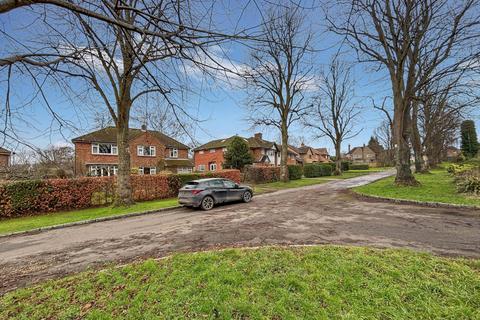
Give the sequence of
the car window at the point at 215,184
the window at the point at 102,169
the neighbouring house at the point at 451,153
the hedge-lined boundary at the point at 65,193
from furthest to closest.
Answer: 1. the neighbouring house at the point at 451,153
2. the window at the point at 102,169
3. the car window at the point at 215,184
4. the hedge-lined boundary at the point at 65,193

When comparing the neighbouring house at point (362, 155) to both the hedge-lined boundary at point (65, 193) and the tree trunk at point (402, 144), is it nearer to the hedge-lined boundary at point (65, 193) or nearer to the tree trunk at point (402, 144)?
the tree trunk at point (402, 144)

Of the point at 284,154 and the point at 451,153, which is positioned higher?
the point at 284,154

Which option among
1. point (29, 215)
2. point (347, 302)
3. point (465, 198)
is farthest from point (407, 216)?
point (29, 215)

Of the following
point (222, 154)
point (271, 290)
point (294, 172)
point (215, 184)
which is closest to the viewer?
point (271, 290)

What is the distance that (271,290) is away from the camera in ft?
10.2

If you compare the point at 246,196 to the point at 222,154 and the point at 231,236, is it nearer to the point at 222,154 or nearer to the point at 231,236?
the point at 231,236

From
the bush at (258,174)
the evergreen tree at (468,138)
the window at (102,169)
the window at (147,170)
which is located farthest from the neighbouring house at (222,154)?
the evergreen tree at (468,138)

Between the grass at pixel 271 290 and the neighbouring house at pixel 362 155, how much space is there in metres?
91.2

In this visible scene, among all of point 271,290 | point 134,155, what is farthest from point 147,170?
point 271,290

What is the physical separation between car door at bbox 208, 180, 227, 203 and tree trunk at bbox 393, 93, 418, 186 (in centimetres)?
1088

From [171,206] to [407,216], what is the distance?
1045 centimetres

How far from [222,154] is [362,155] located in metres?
70.6

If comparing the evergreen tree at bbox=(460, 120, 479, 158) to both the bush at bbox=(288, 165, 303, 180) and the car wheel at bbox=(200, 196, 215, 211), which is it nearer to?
the bush at bbox=(288, 165, 303, 180)

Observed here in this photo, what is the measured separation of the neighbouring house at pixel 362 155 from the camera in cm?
8682
